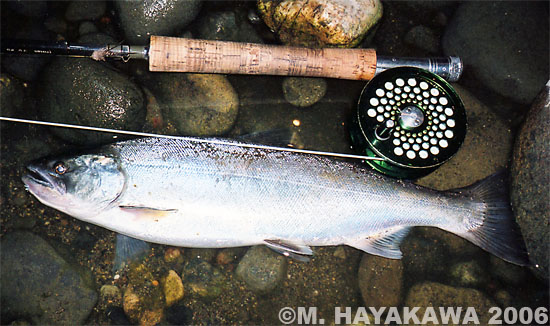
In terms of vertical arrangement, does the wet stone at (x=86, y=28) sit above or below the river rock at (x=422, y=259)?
above

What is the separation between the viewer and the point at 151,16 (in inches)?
110

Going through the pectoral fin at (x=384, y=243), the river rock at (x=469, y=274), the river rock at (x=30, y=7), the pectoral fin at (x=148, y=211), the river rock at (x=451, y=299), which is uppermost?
the river rock at (x=30, y=7)

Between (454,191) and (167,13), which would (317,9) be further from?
(454,191)

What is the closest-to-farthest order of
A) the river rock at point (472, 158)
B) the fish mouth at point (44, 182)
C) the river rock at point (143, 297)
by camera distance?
the fish mouth at point (44, 182)
the river rock at point (143, 297)
the river rock at point (472, 158)

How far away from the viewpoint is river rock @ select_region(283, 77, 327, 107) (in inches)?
118

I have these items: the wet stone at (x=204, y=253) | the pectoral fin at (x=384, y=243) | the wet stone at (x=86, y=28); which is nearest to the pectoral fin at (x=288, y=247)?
the pectoral fin at (x=384, y=243)

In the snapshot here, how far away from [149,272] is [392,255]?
Result: 5.64 feet

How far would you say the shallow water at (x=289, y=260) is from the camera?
2828 mm

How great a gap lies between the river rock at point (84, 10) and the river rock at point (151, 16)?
0.57 ft

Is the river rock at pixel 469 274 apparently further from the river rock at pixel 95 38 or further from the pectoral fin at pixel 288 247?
the river rock at pixel 95 38

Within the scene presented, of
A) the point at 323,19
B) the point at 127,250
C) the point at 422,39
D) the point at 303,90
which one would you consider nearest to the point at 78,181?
the point at 127,250

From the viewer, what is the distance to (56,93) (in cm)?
274

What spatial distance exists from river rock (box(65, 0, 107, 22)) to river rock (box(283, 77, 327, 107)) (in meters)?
1.45

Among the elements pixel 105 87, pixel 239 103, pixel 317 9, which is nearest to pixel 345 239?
pixel 239 103
